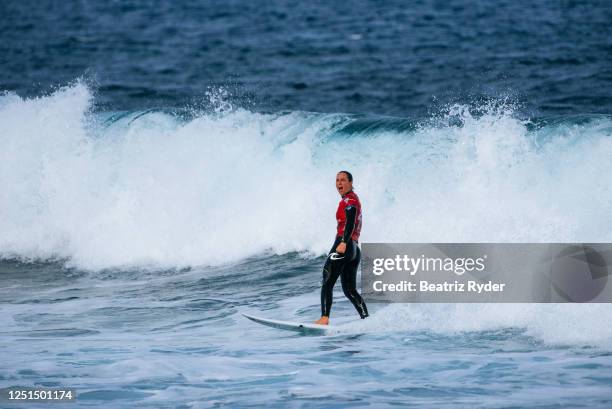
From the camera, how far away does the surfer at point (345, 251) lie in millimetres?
10648

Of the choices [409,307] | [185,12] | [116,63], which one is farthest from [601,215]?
[185,12]

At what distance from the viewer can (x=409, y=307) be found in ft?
39.0

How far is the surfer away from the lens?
1065 centimetres

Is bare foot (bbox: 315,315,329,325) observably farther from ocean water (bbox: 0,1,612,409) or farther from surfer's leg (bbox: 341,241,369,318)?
surfer's leg (bbox: 341,241,369,318)

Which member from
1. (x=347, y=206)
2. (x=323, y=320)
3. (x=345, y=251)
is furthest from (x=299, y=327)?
(x=347, y=206)

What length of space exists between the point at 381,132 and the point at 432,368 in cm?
882

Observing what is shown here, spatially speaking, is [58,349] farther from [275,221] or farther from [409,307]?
[275,221]

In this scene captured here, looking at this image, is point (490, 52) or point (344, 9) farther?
point (344, 9)

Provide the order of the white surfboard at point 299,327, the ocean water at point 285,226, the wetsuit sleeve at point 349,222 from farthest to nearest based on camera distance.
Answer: the white surfboard at point 299,327 → the wetsuit sleeve at point 349,222 → the ocean water at point 285,226

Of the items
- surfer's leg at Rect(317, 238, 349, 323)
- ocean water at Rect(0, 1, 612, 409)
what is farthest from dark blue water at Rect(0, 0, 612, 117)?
surfer's leg at Rect(317, 238, 349, 323)

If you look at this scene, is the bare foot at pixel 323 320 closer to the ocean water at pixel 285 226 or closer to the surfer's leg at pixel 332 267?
the ocean water at pixel 285 226

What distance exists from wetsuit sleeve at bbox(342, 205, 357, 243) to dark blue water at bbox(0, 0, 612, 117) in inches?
607

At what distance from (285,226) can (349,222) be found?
20.9 feet

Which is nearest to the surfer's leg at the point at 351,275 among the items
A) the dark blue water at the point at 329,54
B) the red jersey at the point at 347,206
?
the red jersey at the point at 347,206
